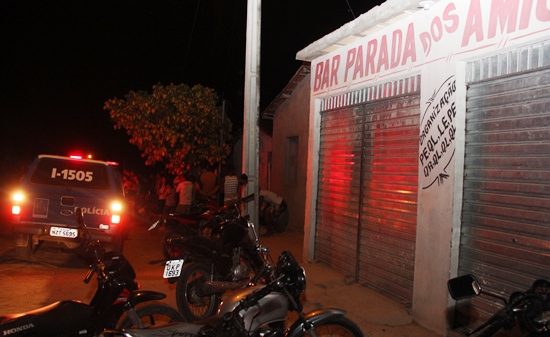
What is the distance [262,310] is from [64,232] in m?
6.09

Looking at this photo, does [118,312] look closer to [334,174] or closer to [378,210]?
[378,210]

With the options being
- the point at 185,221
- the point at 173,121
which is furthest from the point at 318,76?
the point at 173,121

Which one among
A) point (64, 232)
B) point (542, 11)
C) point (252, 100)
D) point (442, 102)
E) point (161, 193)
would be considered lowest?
point (64, 232)

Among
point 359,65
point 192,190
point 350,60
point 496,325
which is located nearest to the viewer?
point 496,325

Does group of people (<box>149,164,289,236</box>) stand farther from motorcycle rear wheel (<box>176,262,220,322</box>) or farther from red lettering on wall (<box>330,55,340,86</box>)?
motorcycle rear wheel (<box>176,262,220,322</box>)

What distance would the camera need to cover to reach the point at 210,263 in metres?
6.73

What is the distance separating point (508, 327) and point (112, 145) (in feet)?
85.1

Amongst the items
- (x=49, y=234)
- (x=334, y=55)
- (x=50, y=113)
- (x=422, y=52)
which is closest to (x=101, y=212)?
(x=49, y=234)

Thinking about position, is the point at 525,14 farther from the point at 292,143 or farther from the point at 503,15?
the point at 292,143

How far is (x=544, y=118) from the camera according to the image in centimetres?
504

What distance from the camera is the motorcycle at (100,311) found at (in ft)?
12.4

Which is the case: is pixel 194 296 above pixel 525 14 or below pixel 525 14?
below

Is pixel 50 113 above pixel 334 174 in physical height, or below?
above

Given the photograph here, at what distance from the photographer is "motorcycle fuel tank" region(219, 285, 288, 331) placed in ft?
13.7
